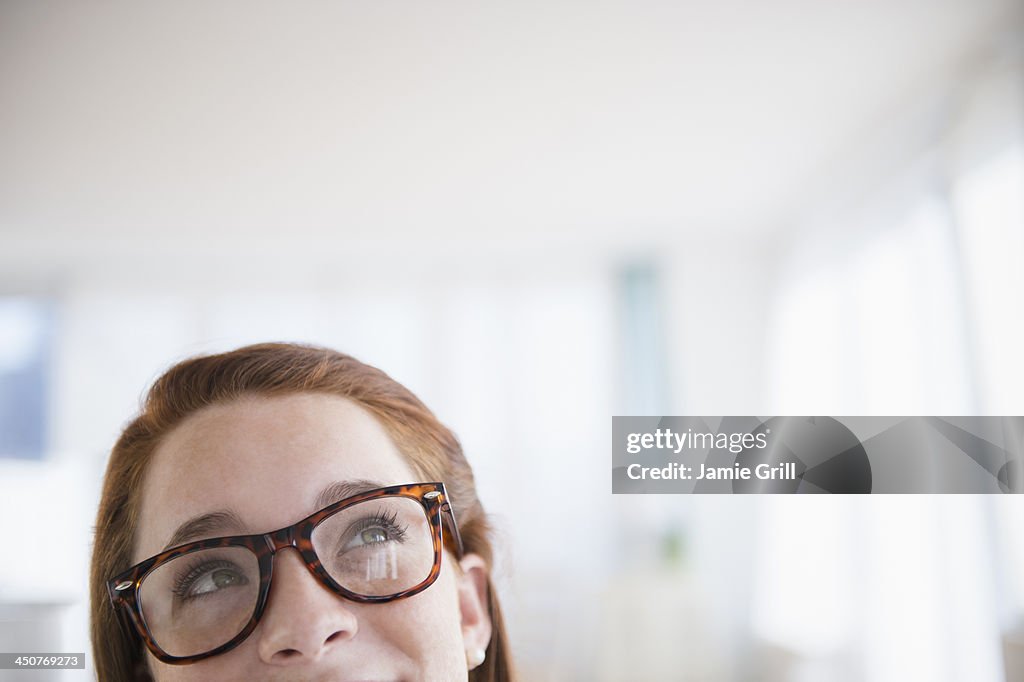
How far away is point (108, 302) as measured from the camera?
1.16 metres

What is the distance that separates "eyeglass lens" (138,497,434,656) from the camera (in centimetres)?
→ 83

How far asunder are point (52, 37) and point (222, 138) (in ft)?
0.91

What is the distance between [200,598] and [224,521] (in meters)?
0.08

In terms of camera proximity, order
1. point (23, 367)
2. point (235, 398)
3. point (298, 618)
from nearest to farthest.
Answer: point (298, 618) < point (235, 398) < point (23, 367)

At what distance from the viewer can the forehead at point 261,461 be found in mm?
853

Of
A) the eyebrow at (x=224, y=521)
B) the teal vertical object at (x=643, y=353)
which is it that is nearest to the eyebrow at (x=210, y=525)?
the eyebrow at (x=224, y=521)

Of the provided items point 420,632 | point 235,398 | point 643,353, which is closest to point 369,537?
point 420,632

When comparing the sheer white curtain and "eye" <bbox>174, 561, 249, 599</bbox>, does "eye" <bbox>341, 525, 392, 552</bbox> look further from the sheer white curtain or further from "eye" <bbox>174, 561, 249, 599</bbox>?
the sheer white curtain

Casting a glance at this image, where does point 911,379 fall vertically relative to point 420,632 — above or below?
above

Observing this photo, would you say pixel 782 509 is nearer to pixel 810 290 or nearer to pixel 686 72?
pixel 810 290

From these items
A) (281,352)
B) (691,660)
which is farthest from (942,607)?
(281,352)

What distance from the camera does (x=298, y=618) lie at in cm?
81

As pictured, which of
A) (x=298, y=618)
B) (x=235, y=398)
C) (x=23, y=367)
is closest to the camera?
(x=298, y=618)

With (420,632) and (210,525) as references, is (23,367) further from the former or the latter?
(420,632)
